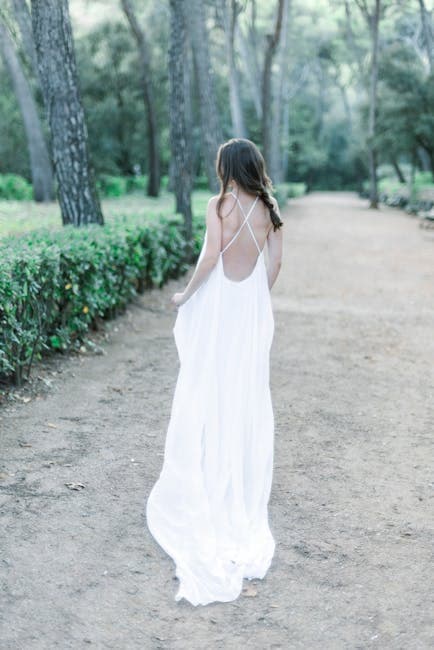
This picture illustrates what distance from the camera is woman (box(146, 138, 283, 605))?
162 inches

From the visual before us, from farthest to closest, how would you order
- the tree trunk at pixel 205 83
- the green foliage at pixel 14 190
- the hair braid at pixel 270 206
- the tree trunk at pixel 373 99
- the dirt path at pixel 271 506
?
the tree trunk at pixel 373 99
the green foliage at pixel 14 190
the tree trunk at pixel 205 83
the hair braid at pixel 270 206
the dirt path at pixel 271 506

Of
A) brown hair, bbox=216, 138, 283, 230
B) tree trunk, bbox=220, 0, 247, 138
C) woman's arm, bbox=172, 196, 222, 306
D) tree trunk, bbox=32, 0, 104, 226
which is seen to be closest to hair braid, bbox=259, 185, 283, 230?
brown hair, bbox=216, 138, 283, 230

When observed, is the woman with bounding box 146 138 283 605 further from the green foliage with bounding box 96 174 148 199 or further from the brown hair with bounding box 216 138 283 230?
the green foliage with bounding box 96 174 148 199

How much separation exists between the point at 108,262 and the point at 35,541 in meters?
4.94

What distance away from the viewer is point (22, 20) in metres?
18.5

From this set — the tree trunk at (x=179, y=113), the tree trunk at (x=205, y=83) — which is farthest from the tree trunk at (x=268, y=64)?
the tree trunk at (x=179, y=113)

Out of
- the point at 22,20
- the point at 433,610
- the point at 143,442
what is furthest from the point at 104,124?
the point at 433,610

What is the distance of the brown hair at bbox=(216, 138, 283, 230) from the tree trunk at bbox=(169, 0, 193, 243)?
9.54 metres

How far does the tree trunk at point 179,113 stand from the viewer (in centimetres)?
1307

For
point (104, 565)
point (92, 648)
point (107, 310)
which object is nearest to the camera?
point (92, 648)

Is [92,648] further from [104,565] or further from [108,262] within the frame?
[108,262]

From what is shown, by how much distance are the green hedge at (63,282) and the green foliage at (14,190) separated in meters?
17.2

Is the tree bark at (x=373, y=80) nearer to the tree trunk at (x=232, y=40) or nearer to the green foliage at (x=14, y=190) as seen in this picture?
the tree trunk at (x=232, y=40)

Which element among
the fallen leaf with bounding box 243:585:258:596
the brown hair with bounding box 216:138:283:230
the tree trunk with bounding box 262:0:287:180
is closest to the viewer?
the fallen leaf with bounding box 243:585:258:596
